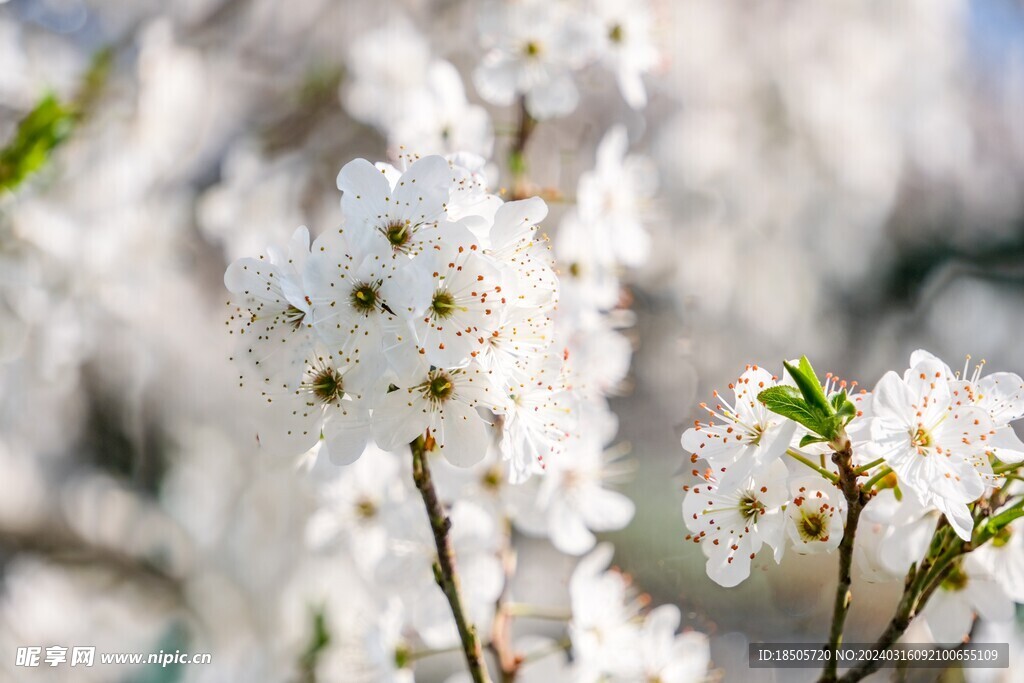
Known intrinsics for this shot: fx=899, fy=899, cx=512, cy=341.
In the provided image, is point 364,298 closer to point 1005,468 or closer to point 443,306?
point 443,306

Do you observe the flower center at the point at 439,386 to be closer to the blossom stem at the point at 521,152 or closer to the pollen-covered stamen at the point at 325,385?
the pollen-covered stamen at the point at 325,385

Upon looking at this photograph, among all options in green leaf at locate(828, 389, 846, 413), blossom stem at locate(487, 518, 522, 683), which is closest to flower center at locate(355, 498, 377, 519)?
blossom stem at locate(487, 518, 522, 683)

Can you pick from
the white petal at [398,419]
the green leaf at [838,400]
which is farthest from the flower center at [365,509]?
the green leaf at [838,400]

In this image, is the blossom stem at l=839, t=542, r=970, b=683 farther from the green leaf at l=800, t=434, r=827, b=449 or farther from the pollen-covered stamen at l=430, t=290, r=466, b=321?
the pollen-covered stamen at l=430, t=290, r=466, b=321

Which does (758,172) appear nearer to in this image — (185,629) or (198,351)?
(198,351)

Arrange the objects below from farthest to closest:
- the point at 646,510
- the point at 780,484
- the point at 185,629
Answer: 1. the point at 185,629
2. the point at 646,510
3. the point at 780,484

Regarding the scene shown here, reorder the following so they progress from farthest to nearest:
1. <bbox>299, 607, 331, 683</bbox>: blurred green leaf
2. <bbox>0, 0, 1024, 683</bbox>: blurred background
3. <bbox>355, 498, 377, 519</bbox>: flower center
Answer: <bbox>0, 0, 1024, 683</bbox>: blurred background → <bbox>299, 607, 331, 683</bbox>: blurred green leaf → <bbox>355, 498, 377, 519</bbox>: flower center

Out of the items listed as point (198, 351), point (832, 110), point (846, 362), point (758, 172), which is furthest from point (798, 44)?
point (198, 351)
